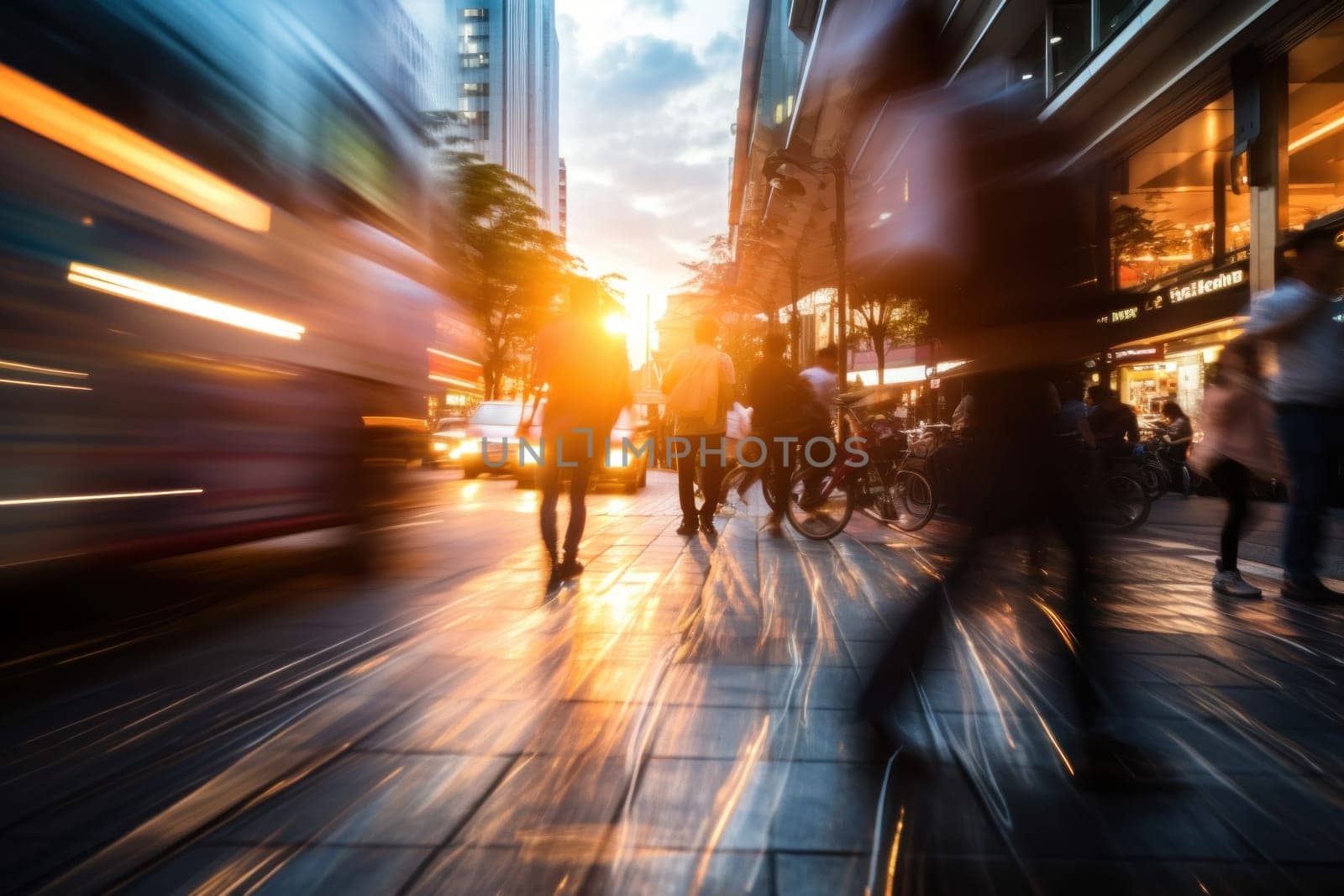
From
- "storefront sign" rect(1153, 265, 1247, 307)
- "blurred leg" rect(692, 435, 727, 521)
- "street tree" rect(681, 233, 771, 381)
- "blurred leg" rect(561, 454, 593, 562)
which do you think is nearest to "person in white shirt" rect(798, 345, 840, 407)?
"blurred leg" rect(692, 435, 727, 521)

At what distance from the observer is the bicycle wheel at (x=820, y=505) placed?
25.6ft

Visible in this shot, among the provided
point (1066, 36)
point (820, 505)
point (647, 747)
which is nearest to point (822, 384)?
point (820, 505)

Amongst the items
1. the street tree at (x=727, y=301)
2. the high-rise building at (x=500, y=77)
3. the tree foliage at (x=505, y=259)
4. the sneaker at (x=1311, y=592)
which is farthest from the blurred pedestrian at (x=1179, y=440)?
the high-rise building at (x=500, y=77)

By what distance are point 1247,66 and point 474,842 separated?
42.1 feet

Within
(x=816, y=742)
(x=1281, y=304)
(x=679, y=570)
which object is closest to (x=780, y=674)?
(x=816, y=742)

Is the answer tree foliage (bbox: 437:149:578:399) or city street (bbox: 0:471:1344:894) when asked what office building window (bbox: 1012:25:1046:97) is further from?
tree foliage (bbox: 437:149:578:399)

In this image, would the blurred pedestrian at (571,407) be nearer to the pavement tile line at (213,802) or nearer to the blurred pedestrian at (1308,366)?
the pavement tile line at (213,802)

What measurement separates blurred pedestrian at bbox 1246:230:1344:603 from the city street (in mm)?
765

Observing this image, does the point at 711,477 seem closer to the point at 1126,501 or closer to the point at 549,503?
the point at 549,503

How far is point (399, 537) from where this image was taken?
809 centimetres

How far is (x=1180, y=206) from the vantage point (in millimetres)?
16297

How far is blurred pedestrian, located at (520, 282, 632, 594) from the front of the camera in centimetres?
566

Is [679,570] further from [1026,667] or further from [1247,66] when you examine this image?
[1247,66]

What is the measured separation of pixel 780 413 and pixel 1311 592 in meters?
4.17
